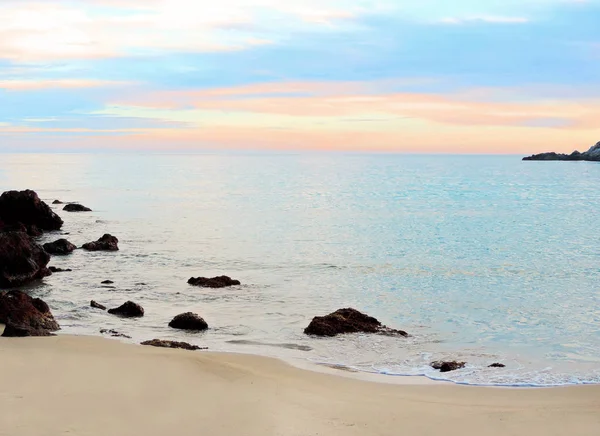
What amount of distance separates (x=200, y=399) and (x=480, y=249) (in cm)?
2156

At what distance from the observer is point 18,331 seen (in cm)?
1095

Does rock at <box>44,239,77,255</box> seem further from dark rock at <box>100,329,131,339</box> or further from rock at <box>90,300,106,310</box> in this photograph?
dark rock at <box>100,329,131,339</box>

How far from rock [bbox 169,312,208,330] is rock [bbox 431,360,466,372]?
4819 millimetres

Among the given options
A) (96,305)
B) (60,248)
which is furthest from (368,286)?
(60,248)

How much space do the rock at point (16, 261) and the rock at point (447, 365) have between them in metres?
11.8

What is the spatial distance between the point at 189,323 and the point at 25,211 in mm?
19478

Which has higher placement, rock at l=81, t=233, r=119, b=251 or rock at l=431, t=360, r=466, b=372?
rock at l=81, t=233, r=119, b=251

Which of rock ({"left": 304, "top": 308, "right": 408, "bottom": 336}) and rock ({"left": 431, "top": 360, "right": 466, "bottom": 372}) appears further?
rock ({"left": 304, "top": 308, "right": 408, "bottom": 336})

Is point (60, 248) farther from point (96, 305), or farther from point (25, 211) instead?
point (96, 305)

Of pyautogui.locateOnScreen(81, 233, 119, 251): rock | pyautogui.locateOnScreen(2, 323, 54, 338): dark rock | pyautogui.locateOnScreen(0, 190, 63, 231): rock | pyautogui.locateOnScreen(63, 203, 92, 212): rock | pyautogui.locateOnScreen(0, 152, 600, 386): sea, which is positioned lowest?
pyautogui.locateOnScreen(0, 152, 600, 386): sea

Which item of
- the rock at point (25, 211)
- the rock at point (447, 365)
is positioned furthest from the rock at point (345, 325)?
the rock at point (25, 211)

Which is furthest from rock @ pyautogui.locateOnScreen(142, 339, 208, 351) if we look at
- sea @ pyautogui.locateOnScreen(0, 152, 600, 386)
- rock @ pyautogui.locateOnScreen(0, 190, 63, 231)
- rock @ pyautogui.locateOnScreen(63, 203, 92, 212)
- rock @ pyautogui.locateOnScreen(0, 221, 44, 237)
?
rock @ pyautogui.locateOnScreen(63, 203, 92, 212)

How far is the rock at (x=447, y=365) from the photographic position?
1109 cm

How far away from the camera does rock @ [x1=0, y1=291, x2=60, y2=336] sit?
1118 cm
